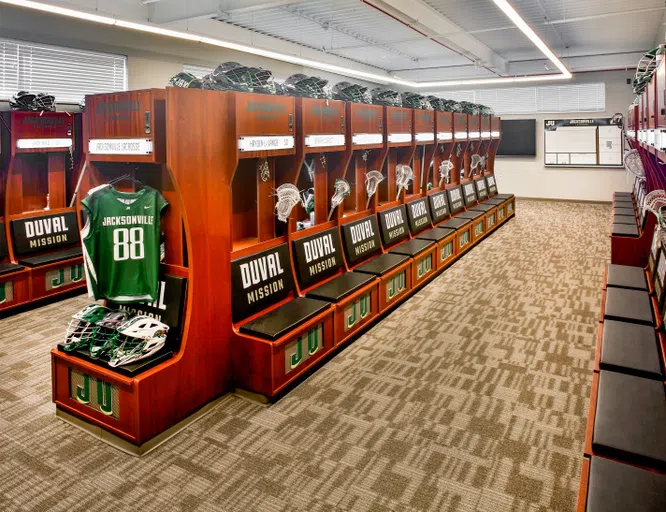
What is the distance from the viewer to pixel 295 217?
445cm

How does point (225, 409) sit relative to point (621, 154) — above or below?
below

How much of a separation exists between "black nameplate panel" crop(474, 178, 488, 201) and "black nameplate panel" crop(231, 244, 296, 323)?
6.24 metres

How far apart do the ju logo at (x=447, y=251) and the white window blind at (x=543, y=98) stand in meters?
8.38

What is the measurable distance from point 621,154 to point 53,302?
12500 millimetres

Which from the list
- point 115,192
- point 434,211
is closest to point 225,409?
point 115,192

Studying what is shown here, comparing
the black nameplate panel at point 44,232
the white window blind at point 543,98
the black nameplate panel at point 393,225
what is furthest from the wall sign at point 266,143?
the white window blind at point 543,98

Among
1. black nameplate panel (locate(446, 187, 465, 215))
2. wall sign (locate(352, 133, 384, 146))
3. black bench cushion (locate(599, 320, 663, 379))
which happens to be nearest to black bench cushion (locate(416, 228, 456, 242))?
black nameplate panel (locate(446, 187, 465, 215))

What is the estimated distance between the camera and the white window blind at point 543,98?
12508mm

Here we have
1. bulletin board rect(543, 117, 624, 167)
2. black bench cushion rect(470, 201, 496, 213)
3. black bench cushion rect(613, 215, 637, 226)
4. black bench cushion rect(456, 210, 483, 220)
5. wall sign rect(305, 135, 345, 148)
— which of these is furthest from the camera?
bulletin board rect(543, 117, 624, 167)

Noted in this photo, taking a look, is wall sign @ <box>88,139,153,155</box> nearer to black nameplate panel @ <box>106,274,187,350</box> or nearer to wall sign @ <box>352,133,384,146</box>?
black nameplate panel @ <box>106,274,187,350</box>

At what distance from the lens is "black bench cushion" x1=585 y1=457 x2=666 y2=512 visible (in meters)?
1.53

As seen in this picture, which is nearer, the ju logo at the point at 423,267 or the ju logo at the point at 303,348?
the ju logo at the point at 303,348

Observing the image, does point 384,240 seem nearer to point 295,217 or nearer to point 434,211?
point 295,217

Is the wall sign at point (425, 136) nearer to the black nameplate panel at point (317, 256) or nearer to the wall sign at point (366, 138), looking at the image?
the wall sign at point (366, 138)
